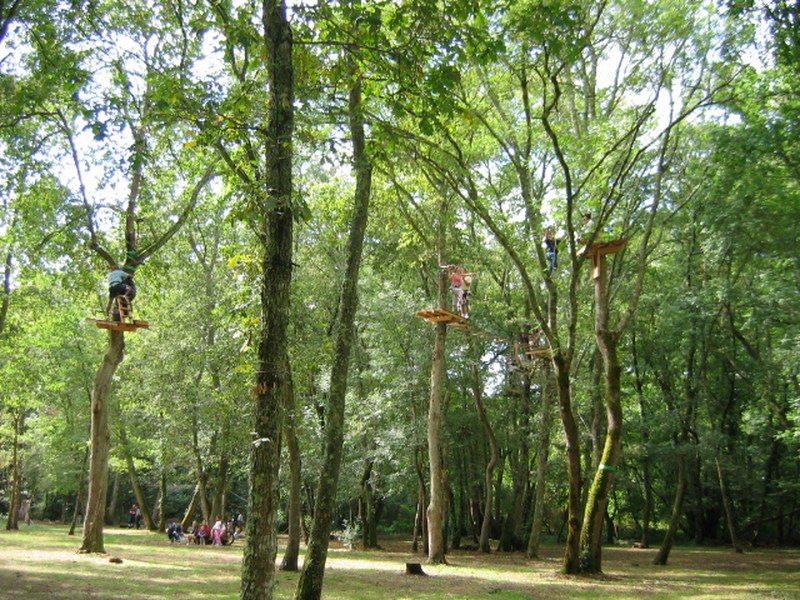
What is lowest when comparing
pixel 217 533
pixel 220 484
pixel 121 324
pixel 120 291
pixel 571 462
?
pixel 217 533

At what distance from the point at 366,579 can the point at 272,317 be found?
398 inches

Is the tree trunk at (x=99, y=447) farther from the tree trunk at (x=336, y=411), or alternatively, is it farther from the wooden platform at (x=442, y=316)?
the tree trunk at (x=336, y=411)

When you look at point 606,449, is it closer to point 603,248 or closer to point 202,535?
point 603,248

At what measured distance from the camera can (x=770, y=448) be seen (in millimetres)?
28078

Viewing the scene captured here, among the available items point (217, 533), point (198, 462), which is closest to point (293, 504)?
point (217, 533)

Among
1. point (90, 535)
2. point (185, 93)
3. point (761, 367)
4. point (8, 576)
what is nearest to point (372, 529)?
point (90, 535)

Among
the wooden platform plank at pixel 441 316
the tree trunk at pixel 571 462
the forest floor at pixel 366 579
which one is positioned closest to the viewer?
the forest floor at pixel 366 579

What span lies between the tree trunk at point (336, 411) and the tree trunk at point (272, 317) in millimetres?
1886

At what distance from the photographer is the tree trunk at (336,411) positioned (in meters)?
8.54

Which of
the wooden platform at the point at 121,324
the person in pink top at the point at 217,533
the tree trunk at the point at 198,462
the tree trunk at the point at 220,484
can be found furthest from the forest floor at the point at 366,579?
the tree trunk at the point at 220,484

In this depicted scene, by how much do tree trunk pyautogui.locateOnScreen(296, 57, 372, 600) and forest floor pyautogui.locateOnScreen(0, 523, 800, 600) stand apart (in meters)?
2.13

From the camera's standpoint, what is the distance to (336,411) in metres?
9.16

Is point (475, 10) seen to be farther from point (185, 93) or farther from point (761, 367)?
point (761, 367)

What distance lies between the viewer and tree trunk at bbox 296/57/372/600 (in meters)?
8.54
